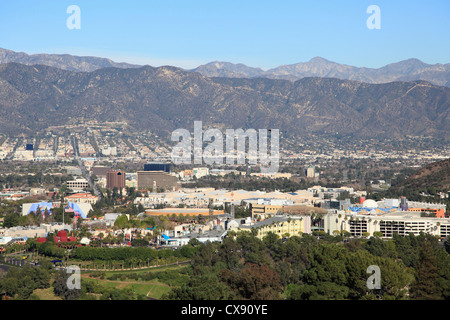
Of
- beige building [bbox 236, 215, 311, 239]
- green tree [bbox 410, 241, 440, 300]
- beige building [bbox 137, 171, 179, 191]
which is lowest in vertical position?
beige building [bbox 137, 171, 179, 191]

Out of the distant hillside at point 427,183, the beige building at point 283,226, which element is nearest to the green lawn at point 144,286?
the beige building at point 283,226

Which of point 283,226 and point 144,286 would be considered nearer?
point 144,286

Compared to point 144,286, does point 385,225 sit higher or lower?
higher

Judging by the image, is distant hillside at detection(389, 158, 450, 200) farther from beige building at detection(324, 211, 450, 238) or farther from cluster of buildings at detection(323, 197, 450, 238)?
beige building at detection(324, 211, 450, 238)

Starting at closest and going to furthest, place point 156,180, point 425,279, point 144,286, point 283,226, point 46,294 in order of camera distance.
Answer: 1. point 425,279
2. point 46,294
3. point 144,286
4. point 283,226
5. point 156,180

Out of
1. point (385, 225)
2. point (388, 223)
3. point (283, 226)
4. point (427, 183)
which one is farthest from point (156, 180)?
point (388, 223)

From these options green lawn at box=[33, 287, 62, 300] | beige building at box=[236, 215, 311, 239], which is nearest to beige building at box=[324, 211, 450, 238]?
beige building at box=[236, 215, 311, 239]

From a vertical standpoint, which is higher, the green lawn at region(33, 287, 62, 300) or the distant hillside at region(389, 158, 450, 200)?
the distant hillside at region(389, 158, 450, 200)

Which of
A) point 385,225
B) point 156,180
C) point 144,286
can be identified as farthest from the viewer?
point 156,180

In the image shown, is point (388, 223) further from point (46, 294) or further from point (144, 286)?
point (46, 294)

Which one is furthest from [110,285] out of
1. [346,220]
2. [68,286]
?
[346,220]

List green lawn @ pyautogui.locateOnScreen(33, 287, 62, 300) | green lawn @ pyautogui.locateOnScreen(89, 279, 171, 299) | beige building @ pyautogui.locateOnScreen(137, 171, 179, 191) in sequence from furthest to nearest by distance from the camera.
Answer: beige building @ pyautogui.locateOnScreen(137, 171, 179, 191) < green lawn @ pyautogui.locateOnScreen(89, 279, 171, 299) < green lawn @ pyautogui.locateOnScreen(33, 287, 62, 300)

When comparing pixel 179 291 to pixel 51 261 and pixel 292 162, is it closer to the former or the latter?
pixel 51 261

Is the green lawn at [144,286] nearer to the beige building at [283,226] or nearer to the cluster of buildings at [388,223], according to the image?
the beige building at [283,226]
